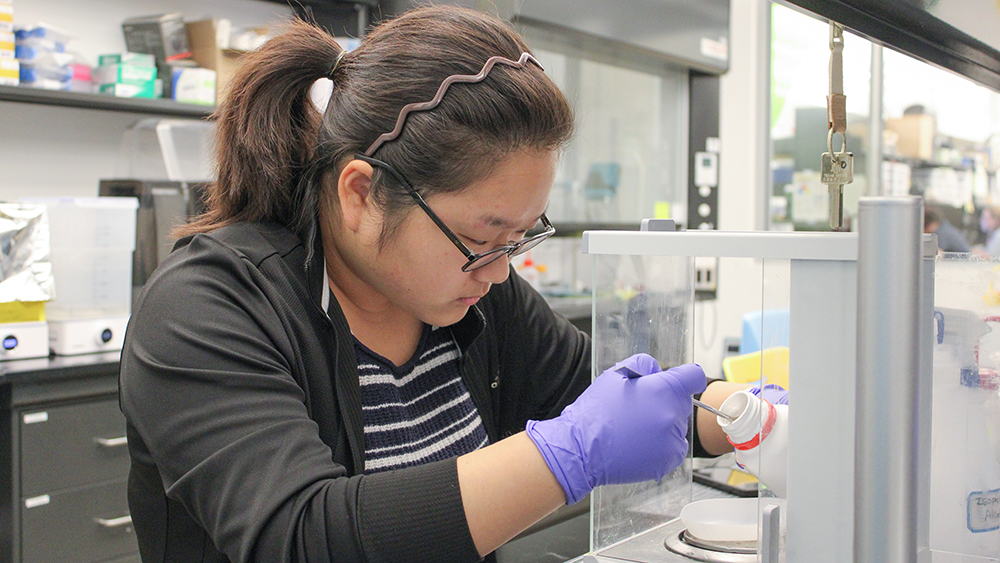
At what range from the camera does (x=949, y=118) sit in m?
4.79

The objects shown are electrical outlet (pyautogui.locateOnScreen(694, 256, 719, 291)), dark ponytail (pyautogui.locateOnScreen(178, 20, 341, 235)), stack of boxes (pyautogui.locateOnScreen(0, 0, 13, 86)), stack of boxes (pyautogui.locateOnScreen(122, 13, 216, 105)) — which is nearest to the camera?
dark ponytail (pyautogui.locateOnScreen(178, 20, 341, 235))

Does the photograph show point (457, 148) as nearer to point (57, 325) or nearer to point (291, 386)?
point (291, 386)

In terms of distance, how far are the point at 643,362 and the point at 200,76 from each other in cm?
214

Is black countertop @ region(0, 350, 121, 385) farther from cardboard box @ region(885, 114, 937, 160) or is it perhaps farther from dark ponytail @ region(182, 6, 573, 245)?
cardboard box @ region(885, 114, 937, 160)

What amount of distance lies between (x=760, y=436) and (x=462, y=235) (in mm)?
383

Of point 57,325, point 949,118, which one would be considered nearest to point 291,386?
point 57,325

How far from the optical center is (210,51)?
261 cm

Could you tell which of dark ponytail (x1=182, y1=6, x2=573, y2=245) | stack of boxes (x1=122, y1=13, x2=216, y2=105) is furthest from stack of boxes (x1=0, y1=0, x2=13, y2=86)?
dark ponytail (x1=182, y1=6, x2=573, y2=245)

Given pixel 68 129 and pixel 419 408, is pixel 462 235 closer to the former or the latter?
pixel 419 408

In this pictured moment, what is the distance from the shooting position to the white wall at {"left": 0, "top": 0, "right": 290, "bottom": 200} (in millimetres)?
2443

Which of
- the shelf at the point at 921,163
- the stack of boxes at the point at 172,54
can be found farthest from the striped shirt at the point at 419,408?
the shelf at the point at 921,163

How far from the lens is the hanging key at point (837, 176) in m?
0.73

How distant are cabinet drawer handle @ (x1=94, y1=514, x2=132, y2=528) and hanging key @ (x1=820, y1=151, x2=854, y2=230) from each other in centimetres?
186

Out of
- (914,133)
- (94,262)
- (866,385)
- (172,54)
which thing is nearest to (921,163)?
(914,133)
